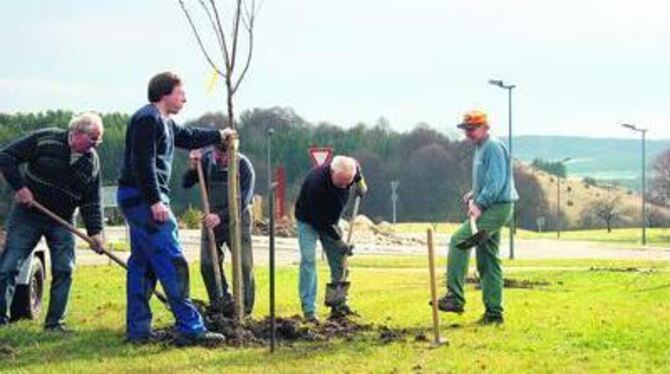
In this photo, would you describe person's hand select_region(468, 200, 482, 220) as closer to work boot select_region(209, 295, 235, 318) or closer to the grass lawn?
the grass lawn

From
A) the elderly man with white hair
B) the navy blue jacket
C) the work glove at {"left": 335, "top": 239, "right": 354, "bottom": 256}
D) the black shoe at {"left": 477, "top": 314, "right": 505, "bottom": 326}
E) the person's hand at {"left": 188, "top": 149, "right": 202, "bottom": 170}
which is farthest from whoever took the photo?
the work glove at {"left": 335, "top": 239, "right": 354, "bottom": 256}

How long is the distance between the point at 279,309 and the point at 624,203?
151 meters

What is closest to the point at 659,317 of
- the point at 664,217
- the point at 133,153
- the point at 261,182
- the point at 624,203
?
the point at 133,153

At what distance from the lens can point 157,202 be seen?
9281mm

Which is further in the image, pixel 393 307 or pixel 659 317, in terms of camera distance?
pixel 393 307

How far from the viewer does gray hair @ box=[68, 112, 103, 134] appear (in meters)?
10.3

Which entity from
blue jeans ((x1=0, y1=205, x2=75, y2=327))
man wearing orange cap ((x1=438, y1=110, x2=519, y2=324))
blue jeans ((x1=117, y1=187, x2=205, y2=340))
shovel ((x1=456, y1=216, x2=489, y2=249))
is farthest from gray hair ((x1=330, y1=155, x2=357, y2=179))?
blue jeans ((x1=0, y1=205, x2=75, y2=327))

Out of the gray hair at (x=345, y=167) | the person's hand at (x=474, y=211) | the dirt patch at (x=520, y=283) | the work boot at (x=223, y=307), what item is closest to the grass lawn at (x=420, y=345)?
the work boot at (x=223, y=307)

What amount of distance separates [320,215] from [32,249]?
2941 mm

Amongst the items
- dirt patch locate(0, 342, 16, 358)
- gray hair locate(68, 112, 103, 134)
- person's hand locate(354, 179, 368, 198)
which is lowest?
dirt patch locate(0, 342, 16, 358)

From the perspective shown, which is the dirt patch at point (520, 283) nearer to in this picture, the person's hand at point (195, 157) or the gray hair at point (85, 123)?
the person's hand at point (195, 157)

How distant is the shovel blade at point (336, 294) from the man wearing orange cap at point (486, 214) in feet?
4.19

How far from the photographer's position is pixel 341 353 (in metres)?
9.05

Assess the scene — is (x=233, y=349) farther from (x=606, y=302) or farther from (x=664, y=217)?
(x=664, y=217)
